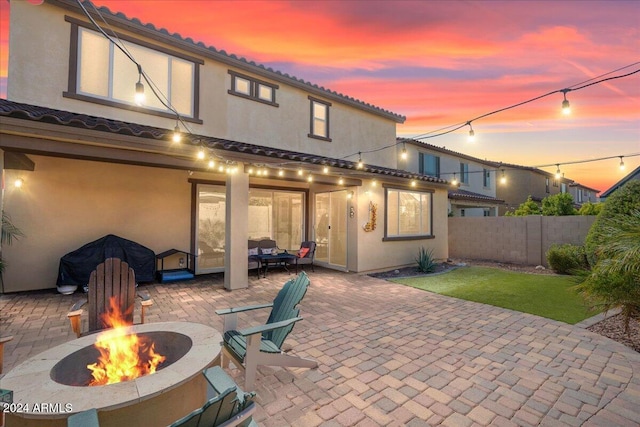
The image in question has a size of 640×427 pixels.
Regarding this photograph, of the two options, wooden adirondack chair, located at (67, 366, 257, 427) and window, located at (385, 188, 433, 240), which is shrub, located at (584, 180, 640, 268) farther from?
wooden adirondack chair, located at (67, 366, 257, 427)

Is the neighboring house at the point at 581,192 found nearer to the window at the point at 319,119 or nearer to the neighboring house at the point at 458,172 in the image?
the neighboring house at the point at 458,172

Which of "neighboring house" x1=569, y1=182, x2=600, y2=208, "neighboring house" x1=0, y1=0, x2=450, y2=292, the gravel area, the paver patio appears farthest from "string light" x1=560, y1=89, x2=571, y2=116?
"neighboring house" x1=569, y1=182, x2=600, y2=208

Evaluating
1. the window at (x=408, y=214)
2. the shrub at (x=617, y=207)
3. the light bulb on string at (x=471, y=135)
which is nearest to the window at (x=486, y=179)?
the window at (x=408, y=214)

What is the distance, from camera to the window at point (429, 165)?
17.4m

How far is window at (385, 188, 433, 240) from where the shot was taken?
10.6 meters

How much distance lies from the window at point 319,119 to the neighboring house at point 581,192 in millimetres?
33481

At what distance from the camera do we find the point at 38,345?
13.6 ft

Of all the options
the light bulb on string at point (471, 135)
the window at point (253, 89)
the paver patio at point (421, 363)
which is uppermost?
the window at point (253, 89)

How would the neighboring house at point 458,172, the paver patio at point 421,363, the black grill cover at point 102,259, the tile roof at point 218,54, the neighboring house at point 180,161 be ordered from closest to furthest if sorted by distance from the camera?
the paver patio at point 421,363
the neighboring house at point 180,161
the black grill cover at point 102,259
the tile roof at point 218,54
the neighboring house at point 458,172

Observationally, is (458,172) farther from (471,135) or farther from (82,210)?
(82,210)

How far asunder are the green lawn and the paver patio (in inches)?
26.3

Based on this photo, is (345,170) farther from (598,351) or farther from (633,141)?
(633,141)

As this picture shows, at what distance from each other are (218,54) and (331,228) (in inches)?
258

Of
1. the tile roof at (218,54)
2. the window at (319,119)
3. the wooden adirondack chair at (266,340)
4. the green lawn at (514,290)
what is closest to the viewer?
the wooden adirondack chair at (266,340)
